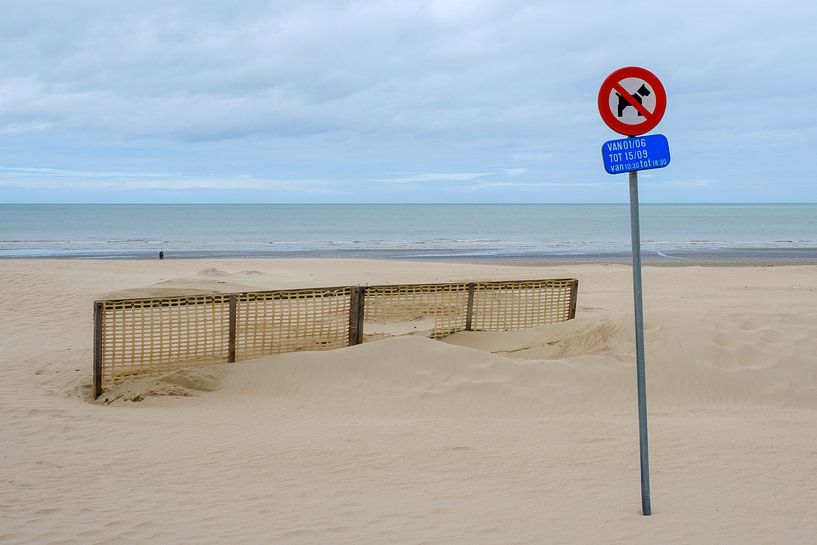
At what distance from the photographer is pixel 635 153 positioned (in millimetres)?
4391

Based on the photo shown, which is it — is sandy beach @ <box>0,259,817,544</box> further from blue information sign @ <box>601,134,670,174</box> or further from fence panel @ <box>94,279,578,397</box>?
blue information sign @ <box>601,134,670,174</box>

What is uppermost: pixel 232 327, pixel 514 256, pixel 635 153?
pixel 514 256

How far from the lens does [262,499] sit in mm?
5359

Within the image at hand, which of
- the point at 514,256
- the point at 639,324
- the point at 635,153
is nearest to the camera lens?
the point at 635,153

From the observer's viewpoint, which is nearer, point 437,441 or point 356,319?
point 437,441

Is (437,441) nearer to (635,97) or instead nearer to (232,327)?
(232,327)

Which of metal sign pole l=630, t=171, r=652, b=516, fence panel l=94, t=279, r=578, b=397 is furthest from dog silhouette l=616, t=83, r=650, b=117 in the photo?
fence panel l=94, t=279, r=578, b=397

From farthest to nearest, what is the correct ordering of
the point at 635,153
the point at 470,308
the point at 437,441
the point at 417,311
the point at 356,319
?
Result: the point at 417,311
the point at 470,308
the point at 356,319
the point at 437,441
the point at 635,153

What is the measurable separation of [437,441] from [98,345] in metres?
3.96

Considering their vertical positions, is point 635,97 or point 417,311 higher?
point 635,97

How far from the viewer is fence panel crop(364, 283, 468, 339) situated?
32.2ft

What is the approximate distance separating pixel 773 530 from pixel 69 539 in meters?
4.15

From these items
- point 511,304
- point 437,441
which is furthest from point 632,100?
point 511,304

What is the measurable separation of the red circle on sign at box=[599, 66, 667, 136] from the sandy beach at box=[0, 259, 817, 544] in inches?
93.0
